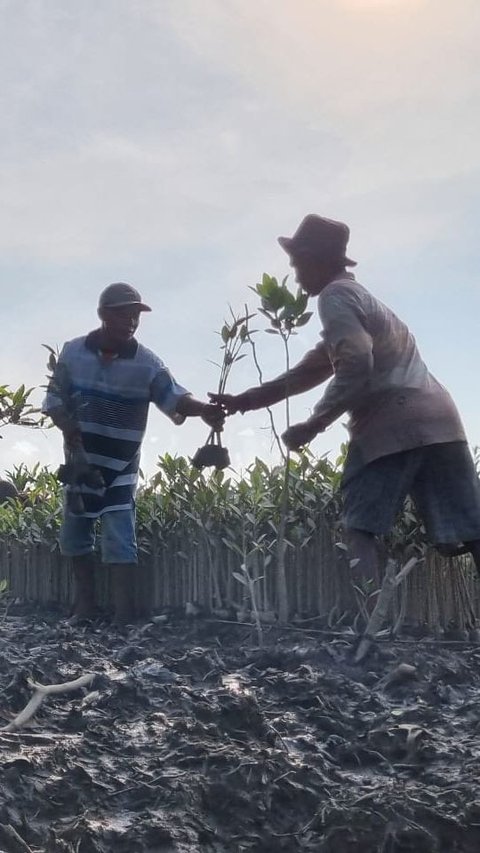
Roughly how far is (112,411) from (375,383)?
6.10ft

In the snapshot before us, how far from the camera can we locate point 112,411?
555cm

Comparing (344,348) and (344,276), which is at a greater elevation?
(344,276)

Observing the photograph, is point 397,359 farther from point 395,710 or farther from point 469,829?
point 469,829

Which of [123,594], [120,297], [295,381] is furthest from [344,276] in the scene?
[123,594]

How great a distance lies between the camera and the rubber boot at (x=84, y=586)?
5.63m

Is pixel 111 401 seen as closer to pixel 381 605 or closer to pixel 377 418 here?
pixel 377 418

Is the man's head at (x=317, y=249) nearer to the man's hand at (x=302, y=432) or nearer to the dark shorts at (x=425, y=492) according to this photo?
the man's hand at (x=302, y=432)

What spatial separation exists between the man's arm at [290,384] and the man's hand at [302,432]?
506 mm

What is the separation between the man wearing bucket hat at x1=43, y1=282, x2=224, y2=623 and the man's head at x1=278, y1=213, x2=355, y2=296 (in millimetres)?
1262

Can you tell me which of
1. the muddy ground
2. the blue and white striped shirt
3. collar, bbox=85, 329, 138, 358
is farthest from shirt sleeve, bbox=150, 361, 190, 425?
the muddy ground

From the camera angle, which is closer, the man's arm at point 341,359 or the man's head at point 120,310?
the man's arm at point 341,359

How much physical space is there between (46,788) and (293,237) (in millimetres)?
2840

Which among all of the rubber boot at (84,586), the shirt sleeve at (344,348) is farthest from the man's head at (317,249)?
the rubber boot at (84,586)

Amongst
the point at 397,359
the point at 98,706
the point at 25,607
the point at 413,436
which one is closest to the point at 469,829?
the point at 98,706
